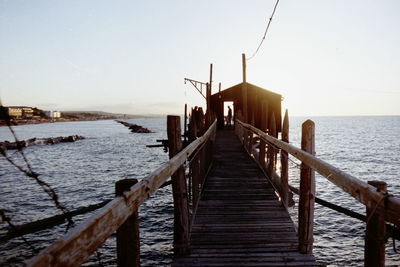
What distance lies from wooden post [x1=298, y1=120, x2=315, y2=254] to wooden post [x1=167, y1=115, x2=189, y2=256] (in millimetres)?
1571

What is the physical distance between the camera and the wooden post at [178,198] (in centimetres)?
373

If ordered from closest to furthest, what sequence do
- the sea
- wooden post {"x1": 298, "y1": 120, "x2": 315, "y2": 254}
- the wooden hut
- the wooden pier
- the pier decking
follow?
1. the wooden pier
2. the pier decking
3. wooden post {"x1": 298, "y1": 120, "x2": 315, "y2": 254}
4. the sea
5. the wooden hut

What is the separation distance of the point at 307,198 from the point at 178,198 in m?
1.76

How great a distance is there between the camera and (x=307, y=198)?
3.90 metres

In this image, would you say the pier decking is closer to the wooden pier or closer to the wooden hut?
the wooden pier

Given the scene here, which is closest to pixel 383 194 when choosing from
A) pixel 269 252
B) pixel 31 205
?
pixel 269 252

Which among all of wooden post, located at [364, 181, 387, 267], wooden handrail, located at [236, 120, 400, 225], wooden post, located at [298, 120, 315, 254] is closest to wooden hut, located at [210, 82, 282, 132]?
wooden post, located at [298, 120, 315, 254]

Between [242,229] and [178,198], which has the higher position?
[178,198]

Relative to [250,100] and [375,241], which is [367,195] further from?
[250,100]

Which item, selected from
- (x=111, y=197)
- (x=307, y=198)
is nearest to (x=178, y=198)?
(x=307, y=198)

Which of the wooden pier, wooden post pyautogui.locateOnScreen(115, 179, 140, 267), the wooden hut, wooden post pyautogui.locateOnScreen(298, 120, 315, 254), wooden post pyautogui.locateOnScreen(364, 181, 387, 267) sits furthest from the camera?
the wooden hut

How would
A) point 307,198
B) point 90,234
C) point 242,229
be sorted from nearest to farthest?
point 90,234 → point 307,198 → point 242,229

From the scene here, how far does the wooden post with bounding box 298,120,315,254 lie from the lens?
3.82m

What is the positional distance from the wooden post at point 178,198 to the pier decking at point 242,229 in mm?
178
